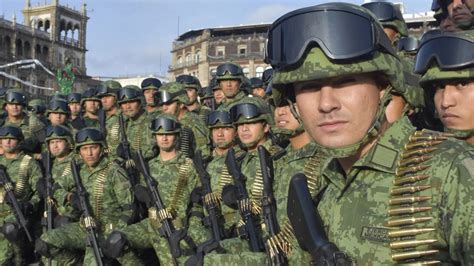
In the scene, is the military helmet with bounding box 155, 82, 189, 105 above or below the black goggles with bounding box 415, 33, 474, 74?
above

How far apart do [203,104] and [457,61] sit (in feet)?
36.8

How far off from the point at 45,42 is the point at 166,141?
75.2m

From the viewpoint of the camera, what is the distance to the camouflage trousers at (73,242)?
7.93 m

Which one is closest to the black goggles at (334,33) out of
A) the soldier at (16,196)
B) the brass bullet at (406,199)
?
the brass bullet at (406,199)

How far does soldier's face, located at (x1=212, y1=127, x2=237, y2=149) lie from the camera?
26.6 ft

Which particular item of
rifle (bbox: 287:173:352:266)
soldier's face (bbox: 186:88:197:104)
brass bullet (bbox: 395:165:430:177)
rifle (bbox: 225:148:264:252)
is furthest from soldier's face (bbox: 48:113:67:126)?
brass bullet (bbox: 395:165:430:177)

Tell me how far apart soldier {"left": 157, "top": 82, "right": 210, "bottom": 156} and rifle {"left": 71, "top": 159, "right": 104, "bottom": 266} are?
2738mm

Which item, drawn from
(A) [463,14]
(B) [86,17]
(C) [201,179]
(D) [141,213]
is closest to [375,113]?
(A) [463,14]

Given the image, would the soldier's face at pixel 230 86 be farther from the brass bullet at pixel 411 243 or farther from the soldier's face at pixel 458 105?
the brass bullet at pixel 411 243

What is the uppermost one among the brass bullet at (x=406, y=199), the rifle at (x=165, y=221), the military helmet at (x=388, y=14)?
the military helmet at (x=388, y=14)

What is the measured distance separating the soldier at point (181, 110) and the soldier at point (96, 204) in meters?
2.32

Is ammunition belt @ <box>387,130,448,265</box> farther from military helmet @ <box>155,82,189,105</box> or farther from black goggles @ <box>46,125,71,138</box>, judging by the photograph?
military helmet @ <box>155,82,189,105</box>

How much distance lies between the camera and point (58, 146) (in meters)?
9.93

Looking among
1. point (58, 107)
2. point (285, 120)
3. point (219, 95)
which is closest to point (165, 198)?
point (285, 120)
